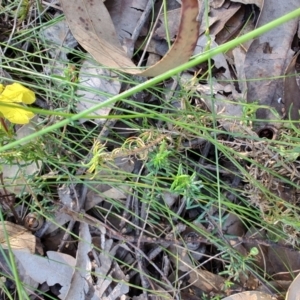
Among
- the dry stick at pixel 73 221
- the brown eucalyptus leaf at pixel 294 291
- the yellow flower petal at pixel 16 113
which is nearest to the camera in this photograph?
the yellow flower petal at pixel 16 113

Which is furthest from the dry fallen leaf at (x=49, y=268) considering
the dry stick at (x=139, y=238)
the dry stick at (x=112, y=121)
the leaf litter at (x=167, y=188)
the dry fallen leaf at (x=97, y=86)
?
the dry fallen leaf at (x=97, y=86)

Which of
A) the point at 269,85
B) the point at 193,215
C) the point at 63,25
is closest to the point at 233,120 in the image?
the point at 269,85

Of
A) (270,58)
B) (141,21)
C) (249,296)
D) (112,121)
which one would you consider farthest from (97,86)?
(249,296)

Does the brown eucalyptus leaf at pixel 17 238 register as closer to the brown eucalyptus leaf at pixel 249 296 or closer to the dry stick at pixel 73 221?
the dry stick at pixel 73 221

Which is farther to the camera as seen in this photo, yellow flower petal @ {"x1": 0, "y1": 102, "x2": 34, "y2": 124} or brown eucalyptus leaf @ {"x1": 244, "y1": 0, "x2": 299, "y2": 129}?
brown eucalyptus leaf @ {"x1": 244, "y1": 0, "x2": 299, "y2": 129}

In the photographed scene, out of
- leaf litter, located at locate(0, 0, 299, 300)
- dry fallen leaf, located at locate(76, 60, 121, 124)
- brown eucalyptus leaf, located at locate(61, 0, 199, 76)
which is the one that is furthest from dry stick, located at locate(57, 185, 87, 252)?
brown eucalyptus leaf, located at locate(61, 0, 199, 76)

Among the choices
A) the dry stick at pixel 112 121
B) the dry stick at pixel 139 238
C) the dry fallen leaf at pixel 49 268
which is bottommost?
the dry fallen leaf at pixel 49 268

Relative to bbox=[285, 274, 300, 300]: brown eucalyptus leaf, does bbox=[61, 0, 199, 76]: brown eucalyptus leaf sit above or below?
above

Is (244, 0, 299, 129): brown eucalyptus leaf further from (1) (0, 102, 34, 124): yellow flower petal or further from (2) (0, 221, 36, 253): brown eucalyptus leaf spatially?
(2) (0, 221, 36, 253): brown eucalyptus leaf

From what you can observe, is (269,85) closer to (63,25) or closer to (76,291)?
(63,25)
